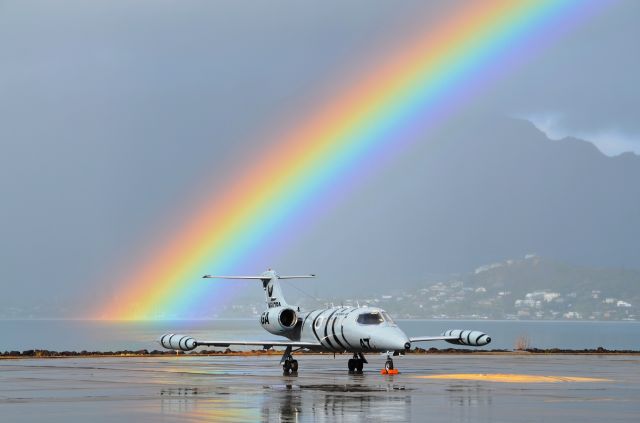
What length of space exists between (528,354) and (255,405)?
147 ft

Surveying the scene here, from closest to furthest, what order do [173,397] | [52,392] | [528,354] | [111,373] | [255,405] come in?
[255,405], [173,397], [52,392], [111,373], [528,354]

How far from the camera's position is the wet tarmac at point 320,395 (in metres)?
24.2

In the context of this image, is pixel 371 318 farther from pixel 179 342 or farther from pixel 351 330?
pixel 179 342

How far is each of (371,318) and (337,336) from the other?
2.13 metres

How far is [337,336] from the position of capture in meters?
45.8

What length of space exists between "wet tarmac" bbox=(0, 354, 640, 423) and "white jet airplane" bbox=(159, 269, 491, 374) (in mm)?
1128

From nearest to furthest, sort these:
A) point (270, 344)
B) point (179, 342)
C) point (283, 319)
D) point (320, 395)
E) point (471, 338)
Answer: point (320, 395) < point (179, 342) < point (270, 344) < point (471, 338) < point (283, 319)

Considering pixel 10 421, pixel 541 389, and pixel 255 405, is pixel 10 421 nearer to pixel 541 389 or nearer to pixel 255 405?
pixel 255 405

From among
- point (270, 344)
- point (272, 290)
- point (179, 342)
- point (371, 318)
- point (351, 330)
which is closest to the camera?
point (371, 318)

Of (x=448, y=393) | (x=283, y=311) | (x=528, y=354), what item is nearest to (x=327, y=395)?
(x=448, y=393)

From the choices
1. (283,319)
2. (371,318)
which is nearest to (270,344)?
(283,319)

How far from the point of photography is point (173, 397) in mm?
29641

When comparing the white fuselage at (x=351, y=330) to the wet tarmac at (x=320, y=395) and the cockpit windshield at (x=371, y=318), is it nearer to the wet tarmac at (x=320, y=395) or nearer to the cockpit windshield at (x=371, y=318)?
the cockpit windshield at (x=371, y=318)

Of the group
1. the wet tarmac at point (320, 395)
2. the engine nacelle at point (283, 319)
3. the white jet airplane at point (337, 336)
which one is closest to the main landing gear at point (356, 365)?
the white jet airplane at point (337, 336)
